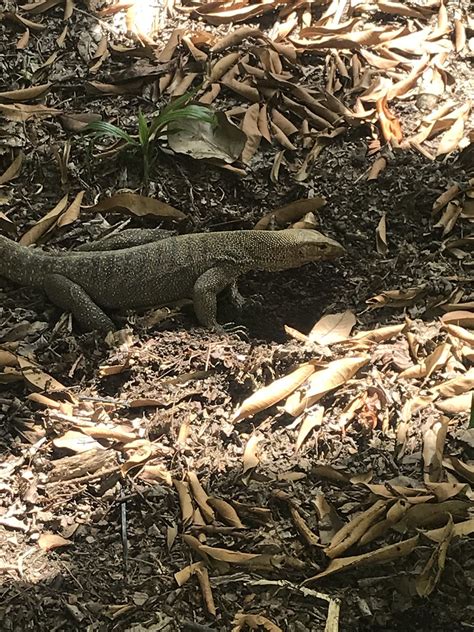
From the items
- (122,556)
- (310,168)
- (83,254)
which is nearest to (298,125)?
(310,168)

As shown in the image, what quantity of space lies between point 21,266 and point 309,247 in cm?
167

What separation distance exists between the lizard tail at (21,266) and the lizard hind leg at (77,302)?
0.07 meters

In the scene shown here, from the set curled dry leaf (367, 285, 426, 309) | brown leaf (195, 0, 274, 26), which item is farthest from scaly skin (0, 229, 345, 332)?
brown leaf (195, 0, 274, 26)

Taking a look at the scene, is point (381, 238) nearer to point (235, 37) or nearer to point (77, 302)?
point (77, 302)

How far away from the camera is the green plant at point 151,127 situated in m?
4.78

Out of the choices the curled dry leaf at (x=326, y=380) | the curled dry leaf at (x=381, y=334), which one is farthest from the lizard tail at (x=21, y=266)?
the curled dry leaf at (x=381, y=334)

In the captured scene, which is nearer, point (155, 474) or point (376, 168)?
point (155, 474)

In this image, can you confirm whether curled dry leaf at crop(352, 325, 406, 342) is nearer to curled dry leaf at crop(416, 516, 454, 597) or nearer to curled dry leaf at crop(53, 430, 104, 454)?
curled dry leaf at crop(416, 516, 454, 597)

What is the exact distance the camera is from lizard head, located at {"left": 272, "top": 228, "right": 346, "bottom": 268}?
450cm

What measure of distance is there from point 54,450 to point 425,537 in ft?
5.58

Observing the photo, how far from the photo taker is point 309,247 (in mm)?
4512

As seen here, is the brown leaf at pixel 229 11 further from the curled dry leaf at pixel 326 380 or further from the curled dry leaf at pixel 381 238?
the curled dry leaf at pixel 326 380

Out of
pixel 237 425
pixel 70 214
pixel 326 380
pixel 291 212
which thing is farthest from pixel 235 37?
pixel 237 425

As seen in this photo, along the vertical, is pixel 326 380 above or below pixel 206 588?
above
